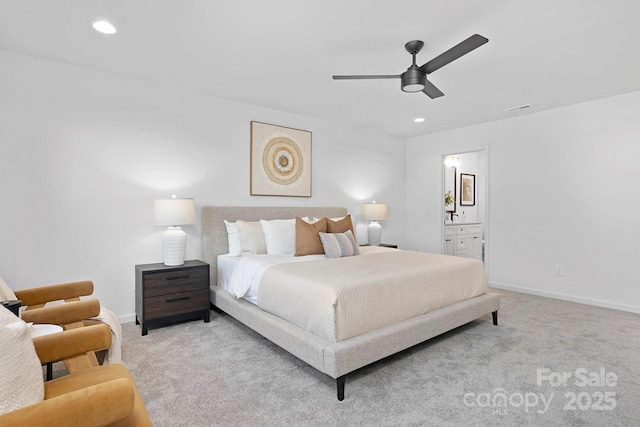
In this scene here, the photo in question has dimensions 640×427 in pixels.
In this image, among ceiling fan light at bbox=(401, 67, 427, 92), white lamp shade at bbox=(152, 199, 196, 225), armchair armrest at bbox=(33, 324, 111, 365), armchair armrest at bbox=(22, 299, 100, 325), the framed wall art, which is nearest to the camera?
armchair armrest at bbox=(33, 324, 111, 365)

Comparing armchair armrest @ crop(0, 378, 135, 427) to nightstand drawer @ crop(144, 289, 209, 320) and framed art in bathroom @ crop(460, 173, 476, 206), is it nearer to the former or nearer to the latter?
nightstand drawer @ crop(144, 289, 209, 320)

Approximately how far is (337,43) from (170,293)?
9.10 feet

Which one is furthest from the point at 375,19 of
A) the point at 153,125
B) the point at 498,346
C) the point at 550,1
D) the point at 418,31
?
the point at 498,346

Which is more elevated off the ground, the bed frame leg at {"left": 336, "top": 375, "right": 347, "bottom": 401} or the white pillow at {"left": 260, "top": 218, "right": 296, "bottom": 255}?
the white pillow at {"left": 260, "top": 218, "right": 296, "bottom": 255}

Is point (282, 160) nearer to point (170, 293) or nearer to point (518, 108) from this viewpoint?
point (170, 293)

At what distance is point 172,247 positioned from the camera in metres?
3.39

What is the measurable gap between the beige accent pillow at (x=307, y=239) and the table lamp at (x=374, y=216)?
1.64 metres

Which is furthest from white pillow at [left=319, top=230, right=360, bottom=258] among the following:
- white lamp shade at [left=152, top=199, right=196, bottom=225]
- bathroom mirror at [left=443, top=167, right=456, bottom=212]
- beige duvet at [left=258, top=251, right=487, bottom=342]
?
bathroom mirror at [left=443, top=167, right=456, bottom=212]

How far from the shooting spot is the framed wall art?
14.4ft

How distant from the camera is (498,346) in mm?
2867

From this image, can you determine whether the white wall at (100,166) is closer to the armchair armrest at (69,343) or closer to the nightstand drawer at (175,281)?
the nightstand drawer at (175,281)

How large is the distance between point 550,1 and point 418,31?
0.83 metres

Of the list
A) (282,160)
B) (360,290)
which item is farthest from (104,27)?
(360,290)

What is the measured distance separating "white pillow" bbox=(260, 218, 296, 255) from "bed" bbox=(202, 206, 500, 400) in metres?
0.39
